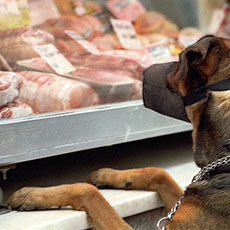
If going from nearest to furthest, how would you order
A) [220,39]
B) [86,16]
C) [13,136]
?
1. [220,39]
2. [13,136]
3. [86,16]

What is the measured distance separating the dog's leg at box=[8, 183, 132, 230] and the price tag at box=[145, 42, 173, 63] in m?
1.50

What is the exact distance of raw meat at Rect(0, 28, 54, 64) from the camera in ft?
9.16

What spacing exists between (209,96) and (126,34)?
1817mm

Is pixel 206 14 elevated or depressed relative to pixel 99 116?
depressed

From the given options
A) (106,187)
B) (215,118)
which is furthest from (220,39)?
(106,187)

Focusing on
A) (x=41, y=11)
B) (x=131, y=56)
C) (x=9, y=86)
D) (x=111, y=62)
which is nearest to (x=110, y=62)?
(x=111, y=62)

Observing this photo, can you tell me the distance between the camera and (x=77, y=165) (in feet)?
10.3

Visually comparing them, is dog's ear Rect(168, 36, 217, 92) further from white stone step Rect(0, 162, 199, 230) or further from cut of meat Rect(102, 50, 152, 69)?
cut of meat Rect(102, 50, 152, 69)

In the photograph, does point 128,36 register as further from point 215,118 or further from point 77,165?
point 215,118

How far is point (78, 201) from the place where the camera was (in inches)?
90.1

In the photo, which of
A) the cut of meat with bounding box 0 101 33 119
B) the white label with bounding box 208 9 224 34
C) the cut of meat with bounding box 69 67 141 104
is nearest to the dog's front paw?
the cut of meat with bounding box 0 101 33 119

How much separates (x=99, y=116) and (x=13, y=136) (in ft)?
1.69

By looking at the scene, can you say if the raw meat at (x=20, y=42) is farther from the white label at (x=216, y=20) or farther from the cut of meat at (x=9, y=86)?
the white label at (x=216, y=20)

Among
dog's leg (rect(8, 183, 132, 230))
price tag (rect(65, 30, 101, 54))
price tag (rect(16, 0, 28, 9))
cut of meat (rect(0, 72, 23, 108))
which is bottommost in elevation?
dog's leg (rect(8, 183, 132, 230))
